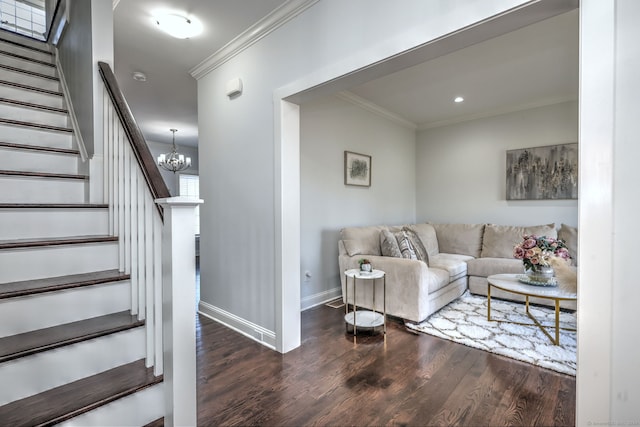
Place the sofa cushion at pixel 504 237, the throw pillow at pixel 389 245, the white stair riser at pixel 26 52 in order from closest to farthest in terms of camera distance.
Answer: the white stair riser at pixel 26 52, the throw pillow at pixel 389 245, the sofa cushion at pixel 504 237

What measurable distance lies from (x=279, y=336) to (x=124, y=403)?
Result: 1263 millimetres

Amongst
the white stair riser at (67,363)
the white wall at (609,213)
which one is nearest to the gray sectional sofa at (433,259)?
the white wall at (609,213)

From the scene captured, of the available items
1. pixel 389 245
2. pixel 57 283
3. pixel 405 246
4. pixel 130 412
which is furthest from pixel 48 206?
pixel 405 246

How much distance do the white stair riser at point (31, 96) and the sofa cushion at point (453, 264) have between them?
4.24 metres

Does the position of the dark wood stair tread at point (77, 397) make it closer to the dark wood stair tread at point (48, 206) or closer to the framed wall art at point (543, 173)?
the dark wood stair tread at point (48, 206)

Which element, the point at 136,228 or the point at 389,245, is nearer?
the point at 136,228

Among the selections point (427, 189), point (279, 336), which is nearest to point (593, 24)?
point (279, 336)

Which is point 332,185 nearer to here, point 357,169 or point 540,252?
point 357,169

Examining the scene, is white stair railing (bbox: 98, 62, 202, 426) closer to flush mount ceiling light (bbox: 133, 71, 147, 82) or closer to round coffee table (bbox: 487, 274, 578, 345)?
flush mount ceiling light (bbox: 133, 71, 147, 82)

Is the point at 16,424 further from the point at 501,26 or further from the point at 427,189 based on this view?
the point at 427,189

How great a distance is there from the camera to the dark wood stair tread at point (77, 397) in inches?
43.6

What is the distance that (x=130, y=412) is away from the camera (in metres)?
1.30

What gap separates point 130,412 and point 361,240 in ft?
8.92

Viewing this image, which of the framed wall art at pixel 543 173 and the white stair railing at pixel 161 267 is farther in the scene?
the framed wall art at pixel 543 173
